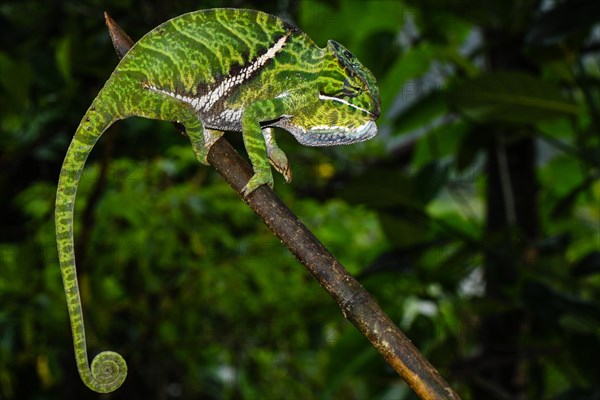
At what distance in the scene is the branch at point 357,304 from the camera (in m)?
0.49

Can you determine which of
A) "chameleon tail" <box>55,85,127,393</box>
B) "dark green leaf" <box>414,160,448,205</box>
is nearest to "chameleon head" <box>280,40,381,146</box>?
"chameleon tail" <box>55,85,127,393</box>

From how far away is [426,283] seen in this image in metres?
1.49

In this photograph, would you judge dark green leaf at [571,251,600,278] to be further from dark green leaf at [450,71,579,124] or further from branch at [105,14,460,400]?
branch at [105,14,460,400]

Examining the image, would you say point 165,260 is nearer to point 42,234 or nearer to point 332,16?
point 42,234

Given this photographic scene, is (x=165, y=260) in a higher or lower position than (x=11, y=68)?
lower

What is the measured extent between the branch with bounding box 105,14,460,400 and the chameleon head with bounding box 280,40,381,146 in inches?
3.0

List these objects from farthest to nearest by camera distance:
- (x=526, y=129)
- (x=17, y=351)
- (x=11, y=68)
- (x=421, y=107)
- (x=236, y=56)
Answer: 1. (x=17, y=351)
2. (x=421, y=107)
3. (x=526, y=129)
4. (x=11, y=68)
5. (x=236, y=56)

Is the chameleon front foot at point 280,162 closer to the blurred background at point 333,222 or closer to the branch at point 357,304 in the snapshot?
the branch at point 357,304

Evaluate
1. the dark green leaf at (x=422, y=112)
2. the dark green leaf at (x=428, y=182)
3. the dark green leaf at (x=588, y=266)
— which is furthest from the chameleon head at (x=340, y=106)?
the dark green leaf at (x=422, y=112)

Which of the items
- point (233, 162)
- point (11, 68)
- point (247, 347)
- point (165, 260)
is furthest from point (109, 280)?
point (233, 162)

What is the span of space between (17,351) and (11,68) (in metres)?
0.86

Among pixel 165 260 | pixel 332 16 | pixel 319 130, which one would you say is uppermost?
pixel 319 130

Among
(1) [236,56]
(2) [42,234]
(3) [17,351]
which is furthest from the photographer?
(3) [17,351]

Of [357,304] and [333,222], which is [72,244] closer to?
[357,304]
